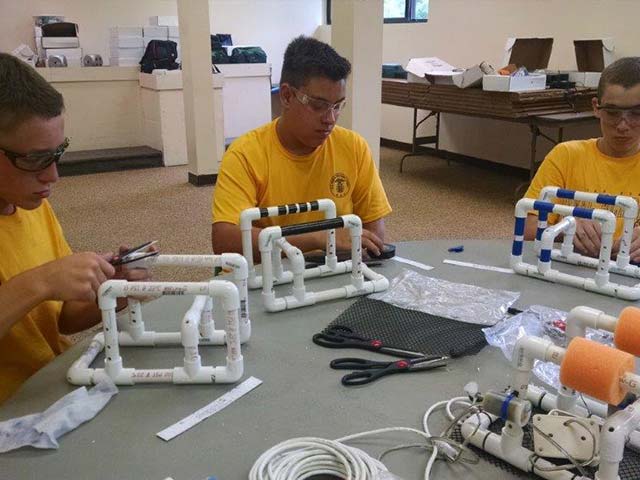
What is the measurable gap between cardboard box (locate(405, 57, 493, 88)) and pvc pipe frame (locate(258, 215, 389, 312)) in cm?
348

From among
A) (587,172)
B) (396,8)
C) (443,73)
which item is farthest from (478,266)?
(396,8)

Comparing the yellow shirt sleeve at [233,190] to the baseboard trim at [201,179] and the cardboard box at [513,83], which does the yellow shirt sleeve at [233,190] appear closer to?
the cardboard box at [513,83]

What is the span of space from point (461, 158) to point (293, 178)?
481 cm

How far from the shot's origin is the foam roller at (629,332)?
0.81 meters

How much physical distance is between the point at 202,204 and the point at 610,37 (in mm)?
3451

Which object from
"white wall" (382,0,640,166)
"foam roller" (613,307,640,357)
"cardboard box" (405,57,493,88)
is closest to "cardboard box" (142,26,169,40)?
"white wall" (382,0,640,166)

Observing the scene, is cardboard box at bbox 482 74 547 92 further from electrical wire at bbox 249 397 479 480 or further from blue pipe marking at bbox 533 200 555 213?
electrical wire at bbox 249 397 479 480

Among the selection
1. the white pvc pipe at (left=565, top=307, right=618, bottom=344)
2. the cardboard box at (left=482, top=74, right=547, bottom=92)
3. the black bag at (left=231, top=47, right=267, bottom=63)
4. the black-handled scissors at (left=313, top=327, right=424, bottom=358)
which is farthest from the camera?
the black bag at (left=231, top=47, right=267, bottom=63)

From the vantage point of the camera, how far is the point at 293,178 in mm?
1887

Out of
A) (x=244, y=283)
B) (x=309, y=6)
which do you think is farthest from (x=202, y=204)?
(x=309, y=6)

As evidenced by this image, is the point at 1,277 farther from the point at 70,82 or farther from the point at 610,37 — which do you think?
the point at 70,82

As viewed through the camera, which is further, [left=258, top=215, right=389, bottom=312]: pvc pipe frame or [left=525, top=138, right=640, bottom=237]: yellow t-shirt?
[left=525, top=138, right=640, bottom=237]: yellow t-shirt

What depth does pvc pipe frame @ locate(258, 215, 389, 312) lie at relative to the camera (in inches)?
52.7

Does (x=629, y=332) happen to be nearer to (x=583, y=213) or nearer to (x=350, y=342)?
(x=350, y=342)
